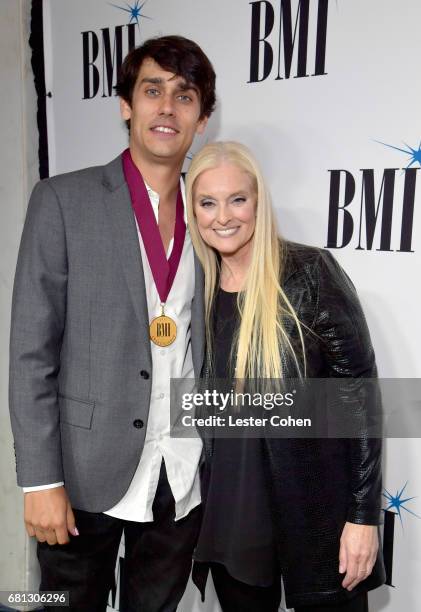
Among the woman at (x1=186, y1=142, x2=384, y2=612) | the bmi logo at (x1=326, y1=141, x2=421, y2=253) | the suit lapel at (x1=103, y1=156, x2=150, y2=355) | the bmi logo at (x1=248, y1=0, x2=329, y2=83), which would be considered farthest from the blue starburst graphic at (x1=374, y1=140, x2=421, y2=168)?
the suit lapel at (x1=103, y1=156, x2=150, y2=355)

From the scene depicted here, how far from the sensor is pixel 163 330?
170 centimetres

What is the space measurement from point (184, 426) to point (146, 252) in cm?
50

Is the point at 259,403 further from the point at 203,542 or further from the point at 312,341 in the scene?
the point at 203,542

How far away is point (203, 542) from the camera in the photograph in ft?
5.62

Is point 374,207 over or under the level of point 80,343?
over

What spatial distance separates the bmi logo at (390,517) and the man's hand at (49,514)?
106 cm

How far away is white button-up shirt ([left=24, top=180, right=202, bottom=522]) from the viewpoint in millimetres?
1706

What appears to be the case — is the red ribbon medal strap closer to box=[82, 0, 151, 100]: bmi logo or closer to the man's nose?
the man's nose

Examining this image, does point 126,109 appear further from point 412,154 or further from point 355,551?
point 355,551

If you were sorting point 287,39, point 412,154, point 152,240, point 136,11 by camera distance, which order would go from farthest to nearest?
point 136,11, point 287,39, point 412,154, point 152,240

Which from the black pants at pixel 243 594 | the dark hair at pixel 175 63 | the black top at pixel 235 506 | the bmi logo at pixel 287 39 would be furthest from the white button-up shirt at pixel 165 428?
the bmi logo at pixel 287 39

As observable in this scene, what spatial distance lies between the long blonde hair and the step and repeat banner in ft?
1.51

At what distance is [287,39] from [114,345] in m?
1.18

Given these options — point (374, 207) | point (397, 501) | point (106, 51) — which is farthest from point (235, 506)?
point (106, 51)
